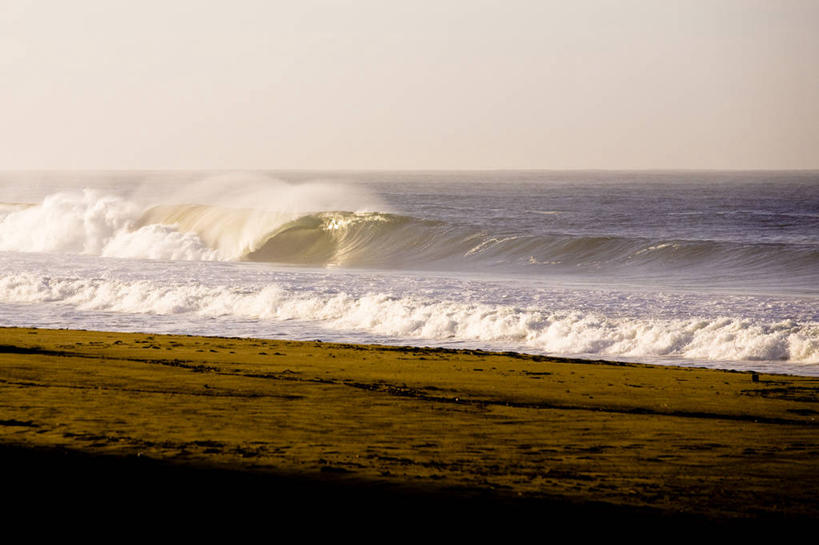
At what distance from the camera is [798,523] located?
21.8ft

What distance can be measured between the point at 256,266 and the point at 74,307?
1213 cm

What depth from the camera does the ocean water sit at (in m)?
19.8

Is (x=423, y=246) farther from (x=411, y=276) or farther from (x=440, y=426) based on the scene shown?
(x=440, y=426)

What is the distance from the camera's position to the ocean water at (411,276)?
1977cm

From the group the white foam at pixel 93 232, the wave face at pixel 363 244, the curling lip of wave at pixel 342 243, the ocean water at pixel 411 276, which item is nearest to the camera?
the ocean water at pixel 411 276

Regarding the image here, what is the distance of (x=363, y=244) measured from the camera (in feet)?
144

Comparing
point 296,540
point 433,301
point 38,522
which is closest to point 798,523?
point 296,540

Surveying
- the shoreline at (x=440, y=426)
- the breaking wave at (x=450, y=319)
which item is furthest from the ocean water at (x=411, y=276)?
the shoreline at (x=440, y=426)

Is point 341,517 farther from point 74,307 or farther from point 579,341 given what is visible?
point 74,307

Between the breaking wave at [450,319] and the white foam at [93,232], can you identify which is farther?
the white foam at [93,232]

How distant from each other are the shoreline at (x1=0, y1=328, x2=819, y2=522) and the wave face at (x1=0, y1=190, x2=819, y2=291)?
19.8m

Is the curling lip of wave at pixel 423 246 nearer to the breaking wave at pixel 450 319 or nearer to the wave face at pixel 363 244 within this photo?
the wave face at pixel 363 244

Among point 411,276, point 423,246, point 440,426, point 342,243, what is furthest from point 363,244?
point 440,426

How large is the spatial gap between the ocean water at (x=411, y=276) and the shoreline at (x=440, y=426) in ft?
13.8
